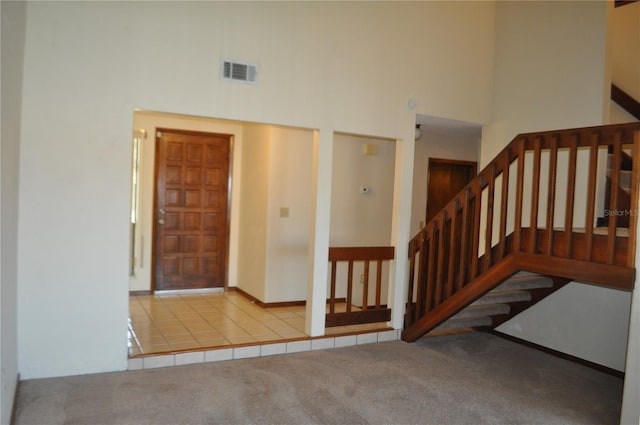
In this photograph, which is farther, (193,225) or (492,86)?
(193,225)

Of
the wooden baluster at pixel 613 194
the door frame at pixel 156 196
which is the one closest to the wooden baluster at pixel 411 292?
the wooden baluster at pixel 613 194

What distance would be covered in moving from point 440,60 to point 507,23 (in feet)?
3.17

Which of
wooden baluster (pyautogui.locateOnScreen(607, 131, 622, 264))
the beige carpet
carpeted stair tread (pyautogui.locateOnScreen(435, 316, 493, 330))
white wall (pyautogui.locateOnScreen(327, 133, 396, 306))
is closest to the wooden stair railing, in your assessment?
wooden baluster (pyautogui.locateOnScreen(607, 131, 622, 264))

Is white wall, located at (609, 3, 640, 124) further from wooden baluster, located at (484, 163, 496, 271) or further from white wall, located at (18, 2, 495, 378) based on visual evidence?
white wall, located at (18, 2, 495, 378)

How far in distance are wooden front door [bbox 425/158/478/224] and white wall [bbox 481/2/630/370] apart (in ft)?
4.75

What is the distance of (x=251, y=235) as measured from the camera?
236 inches

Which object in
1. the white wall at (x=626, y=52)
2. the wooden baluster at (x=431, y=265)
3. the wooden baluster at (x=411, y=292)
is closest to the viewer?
the wooden baluster at (x=431, y=265)

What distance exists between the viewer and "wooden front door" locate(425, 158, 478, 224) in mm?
6707

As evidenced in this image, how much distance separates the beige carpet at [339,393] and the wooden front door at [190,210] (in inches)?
105

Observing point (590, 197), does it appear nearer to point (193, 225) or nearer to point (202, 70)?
point (202, 70)

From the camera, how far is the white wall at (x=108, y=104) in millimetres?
3236

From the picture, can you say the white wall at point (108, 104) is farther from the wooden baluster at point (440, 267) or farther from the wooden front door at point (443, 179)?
the wooden front door at point (443, 179)

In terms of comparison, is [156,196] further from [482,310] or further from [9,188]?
[482,310]

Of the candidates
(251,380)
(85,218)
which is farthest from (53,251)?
(251,380)
